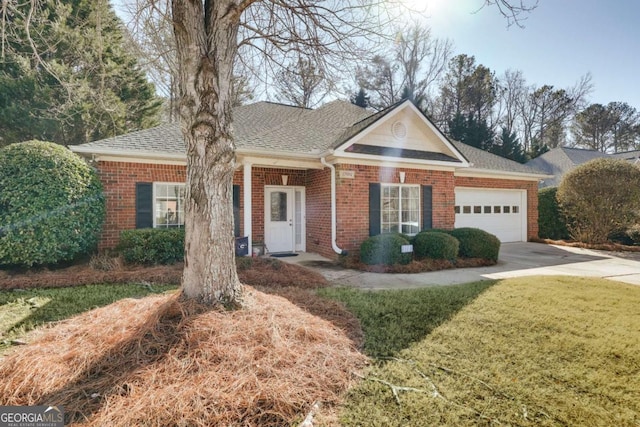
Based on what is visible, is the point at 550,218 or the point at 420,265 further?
the point at 550,218

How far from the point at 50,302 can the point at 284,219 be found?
6568 mm

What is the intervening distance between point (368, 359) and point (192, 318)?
5.93 feet

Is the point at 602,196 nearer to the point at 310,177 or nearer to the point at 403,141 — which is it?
the point at 403,141

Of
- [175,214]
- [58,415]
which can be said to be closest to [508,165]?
[175,214]

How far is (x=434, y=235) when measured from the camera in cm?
837

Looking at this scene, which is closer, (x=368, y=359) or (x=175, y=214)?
(x=368, y=359)

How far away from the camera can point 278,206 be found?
33.9ft

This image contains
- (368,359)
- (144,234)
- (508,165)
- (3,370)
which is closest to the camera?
(3,370)

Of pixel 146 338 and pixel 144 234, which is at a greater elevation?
pixel 144 234

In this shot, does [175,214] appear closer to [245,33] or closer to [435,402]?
[245,33]

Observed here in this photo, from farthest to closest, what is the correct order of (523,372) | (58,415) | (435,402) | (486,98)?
(486,98)
(523,372)
(435,402)
(58,415)

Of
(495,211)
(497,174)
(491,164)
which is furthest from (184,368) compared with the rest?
(491,164)

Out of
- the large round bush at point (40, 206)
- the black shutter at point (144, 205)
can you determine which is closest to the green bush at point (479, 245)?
the black shutter at point (144, 205)

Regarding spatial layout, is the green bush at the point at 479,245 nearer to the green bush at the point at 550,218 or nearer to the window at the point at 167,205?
the green bush at the point at 550,218
